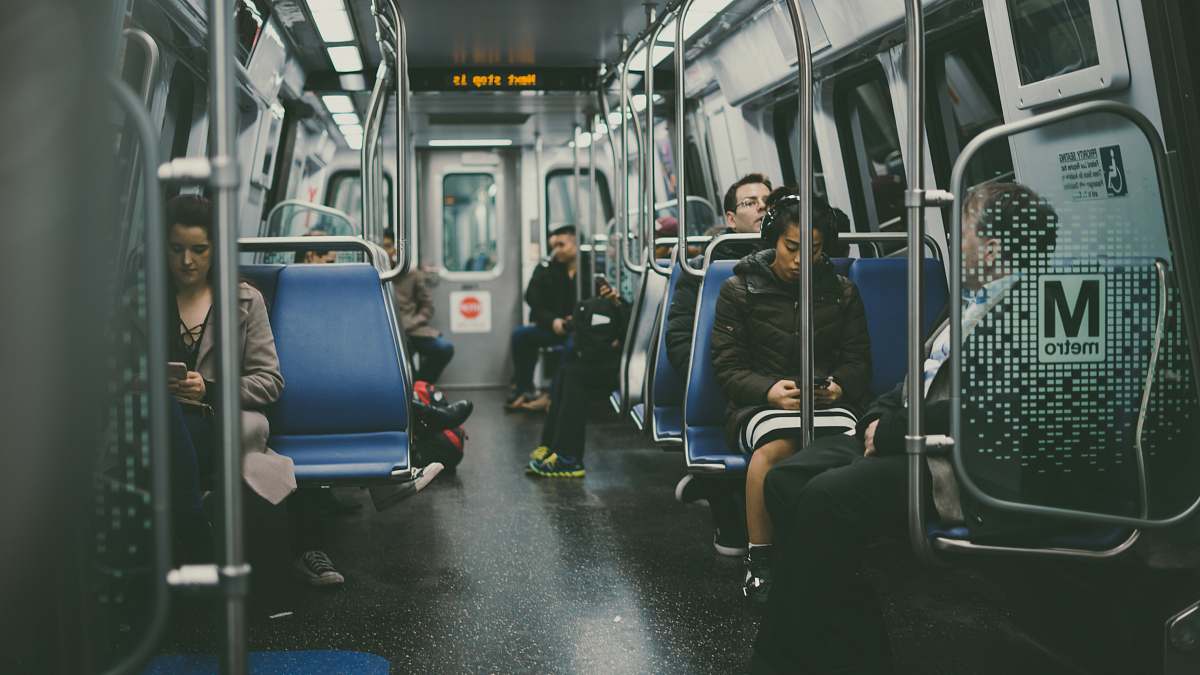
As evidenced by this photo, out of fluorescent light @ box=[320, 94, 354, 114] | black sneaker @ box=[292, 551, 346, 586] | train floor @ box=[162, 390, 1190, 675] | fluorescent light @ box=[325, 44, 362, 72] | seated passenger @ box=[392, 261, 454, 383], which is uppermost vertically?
fluorescent light @ box=[320, 94, 354, 114]

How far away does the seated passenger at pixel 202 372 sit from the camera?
305cm

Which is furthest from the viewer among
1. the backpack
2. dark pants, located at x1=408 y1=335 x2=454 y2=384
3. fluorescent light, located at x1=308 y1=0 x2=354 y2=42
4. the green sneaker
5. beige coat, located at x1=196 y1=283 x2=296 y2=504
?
dark pants, located at x1=408 y1=335 x2=454 y2=384

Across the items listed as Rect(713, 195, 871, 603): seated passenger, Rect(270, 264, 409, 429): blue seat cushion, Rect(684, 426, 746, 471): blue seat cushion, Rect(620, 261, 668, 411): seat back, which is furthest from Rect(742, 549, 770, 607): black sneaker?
Rect(620, 261, 668, 411): seat back

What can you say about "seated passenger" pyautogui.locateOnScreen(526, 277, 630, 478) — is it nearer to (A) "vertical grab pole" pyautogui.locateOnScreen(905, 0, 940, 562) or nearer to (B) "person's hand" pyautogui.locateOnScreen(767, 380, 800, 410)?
(B) "person's hand" pyautogui.locateOnScreen(767, 380, 800, 410)

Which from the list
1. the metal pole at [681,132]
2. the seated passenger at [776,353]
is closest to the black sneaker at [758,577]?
the seated passenger at [776,353]

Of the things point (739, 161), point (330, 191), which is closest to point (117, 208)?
point (739, 161)

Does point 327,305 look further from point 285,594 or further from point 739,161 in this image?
point 739,161

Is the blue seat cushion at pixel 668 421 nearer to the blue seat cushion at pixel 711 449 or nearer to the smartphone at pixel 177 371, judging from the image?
the blue seat cushion at pixel 711 449

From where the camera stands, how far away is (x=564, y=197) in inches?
449

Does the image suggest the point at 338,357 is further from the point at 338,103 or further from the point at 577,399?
the point at 338,103

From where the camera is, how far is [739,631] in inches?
135

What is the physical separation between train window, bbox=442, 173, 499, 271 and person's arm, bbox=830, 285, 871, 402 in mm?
7820

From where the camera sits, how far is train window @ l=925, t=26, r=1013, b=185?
15.3ft

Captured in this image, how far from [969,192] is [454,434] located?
12.2 feet
